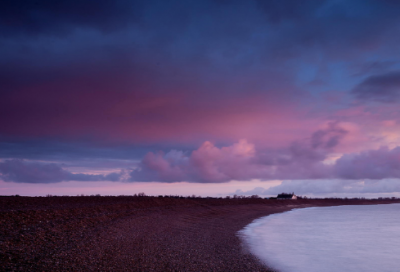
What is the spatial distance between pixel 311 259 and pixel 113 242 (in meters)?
15.9

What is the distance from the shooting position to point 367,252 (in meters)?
30.3

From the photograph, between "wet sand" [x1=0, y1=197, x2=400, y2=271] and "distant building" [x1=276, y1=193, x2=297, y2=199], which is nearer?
"wet sand" [x1=0, y1=197, x2=400, y2=271]

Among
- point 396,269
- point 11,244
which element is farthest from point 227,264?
point 396,269

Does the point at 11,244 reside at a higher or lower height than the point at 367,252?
higher

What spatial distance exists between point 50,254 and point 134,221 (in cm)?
1467

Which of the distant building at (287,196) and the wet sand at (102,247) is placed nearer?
the wet sand at (102,247)

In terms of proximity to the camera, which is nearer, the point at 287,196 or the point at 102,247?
the point at 102,247

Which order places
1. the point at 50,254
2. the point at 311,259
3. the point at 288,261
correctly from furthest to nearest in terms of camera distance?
the point at 311,259 → the point at 288,261 → the point at 50,254

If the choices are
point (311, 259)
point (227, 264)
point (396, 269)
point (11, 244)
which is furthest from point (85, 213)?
point (396, 269)

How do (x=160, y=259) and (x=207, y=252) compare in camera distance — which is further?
(x=207, y=252)

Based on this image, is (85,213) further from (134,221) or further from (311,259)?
(311,259)

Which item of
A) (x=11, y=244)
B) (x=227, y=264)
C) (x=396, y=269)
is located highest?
(x=11, y=244)

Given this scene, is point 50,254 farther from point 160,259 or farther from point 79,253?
point 160,259

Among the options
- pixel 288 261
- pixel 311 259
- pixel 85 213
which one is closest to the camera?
pixel 288 261
